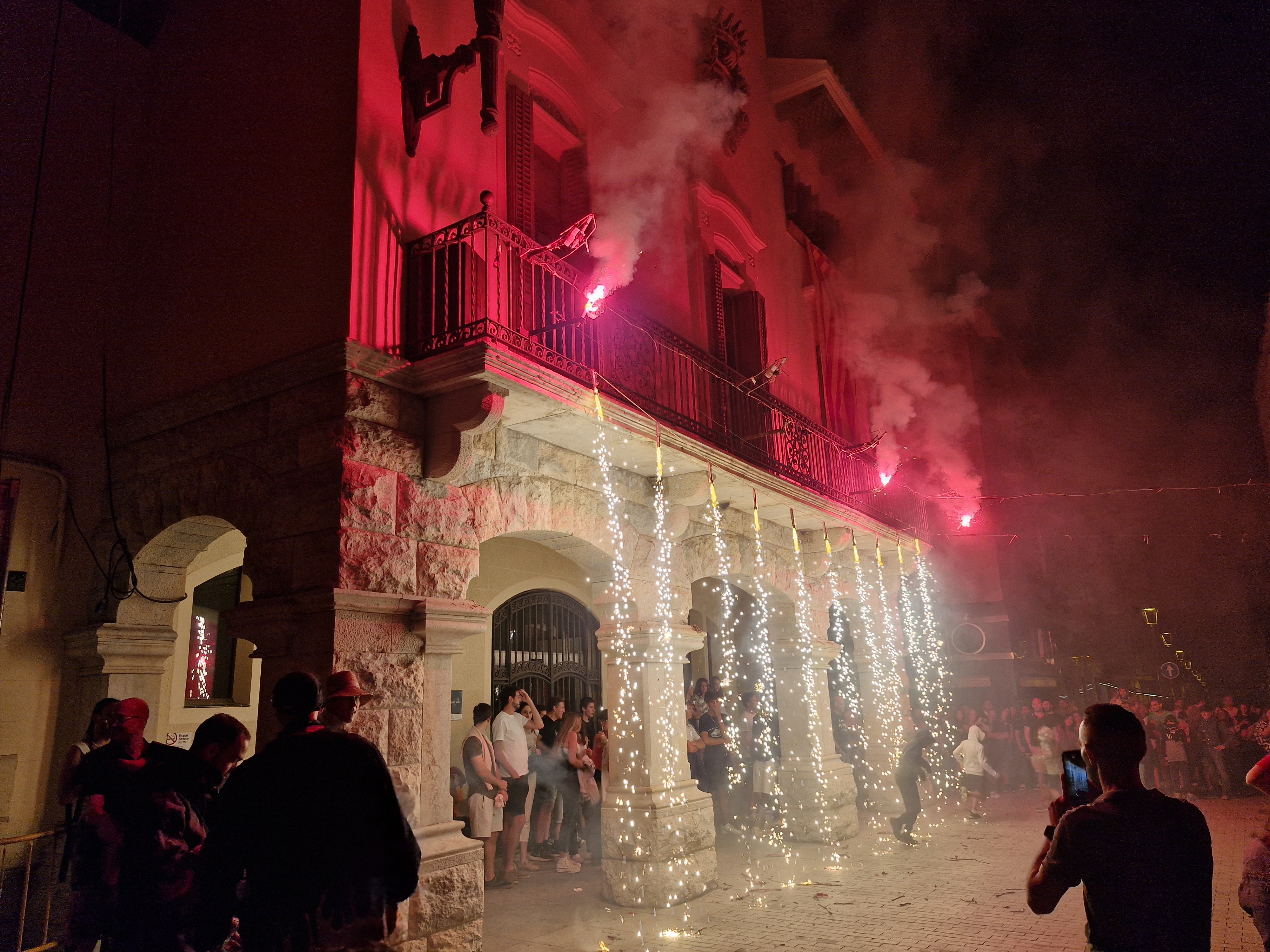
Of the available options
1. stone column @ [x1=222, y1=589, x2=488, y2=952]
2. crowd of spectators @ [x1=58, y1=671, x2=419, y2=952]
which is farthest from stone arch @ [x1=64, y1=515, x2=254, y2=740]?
crowd of spectators @ [x1=58, y1=671, x2=419, y2=952]

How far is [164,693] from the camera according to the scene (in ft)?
26.3

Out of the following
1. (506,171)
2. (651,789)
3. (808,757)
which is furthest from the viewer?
(808,757)

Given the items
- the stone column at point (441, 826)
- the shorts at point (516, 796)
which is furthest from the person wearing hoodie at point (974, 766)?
the stone column at point (441, 826)

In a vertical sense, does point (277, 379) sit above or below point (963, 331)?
below

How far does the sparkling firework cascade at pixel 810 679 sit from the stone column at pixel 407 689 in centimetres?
563

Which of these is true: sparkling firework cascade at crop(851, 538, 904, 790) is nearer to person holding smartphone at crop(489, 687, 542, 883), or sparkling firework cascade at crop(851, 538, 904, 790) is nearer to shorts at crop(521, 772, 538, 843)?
shorts at crop(521, 772, 538, 843)

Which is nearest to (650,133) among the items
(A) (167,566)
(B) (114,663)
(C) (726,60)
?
(C) (726,60)

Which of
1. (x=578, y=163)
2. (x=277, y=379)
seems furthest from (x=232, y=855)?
(x=578, y=163)

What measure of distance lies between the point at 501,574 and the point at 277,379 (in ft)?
14.5

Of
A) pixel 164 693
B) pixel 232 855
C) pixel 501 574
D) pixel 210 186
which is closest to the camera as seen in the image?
pixel 232 855

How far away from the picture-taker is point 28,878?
16.9ft

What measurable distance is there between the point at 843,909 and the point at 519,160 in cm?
719

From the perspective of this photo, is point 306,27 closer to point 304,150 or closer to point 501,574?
point 304,150

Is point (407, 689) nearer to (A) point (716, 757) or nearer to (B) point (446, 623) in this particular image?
(B) point (446, 623)
